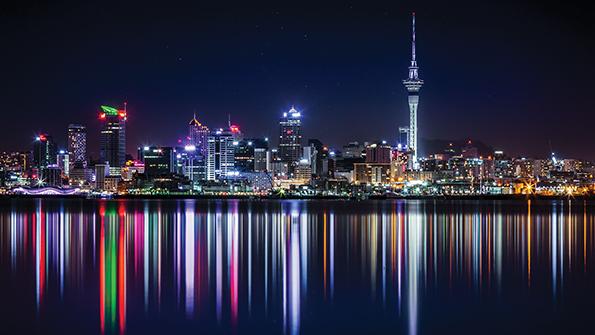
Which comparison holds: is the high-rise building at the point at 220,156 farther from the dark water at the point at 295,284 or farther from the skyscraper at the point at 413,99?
the dark water at the point at 295,284

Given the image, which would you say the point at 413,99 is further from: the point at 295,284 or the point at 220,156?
the point at 295,284

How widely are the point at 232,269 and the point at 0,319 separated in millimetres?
6921

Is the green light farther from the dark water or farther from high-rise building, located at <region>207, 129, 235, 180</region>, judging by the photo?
the dark water

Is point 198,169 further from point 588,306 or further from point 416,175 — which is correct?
point 588,306

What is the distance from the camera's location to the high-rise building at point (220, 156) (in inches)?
5921

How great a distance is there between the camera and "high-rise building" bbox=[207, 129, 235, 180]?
150387 millimetres

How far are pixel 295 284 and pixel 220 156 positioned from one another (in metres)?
137

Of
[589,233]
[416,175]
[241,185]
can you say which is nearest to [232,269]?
[589,233]

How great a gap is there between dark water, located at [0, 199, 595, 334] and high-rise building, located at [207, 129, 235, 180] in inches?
4790

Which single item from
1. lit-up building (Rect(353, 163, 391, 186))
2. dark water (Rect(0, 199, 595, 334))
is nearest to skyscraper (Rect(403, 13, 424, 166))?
lit-up building (Rect(353, 163, 391, 186))

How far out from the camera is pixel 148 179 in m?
136

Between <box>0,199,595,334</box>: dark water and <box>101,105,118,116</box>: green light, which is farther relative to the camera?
<box>101,105,118,116</box>: green light

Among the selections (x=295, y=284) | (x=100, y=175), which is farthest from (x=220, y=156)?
(x=295, y=284)

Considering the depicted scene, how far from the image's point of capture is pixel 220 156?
499 feet
